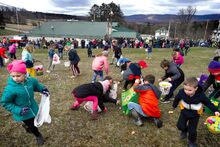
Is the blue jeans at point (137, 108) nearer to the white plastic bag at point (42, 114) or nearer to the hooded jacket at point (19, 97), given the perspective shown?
the white plastic bag at point (42, 114)

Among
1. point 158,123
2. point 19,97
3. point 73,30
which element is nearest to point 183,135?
point 158,123

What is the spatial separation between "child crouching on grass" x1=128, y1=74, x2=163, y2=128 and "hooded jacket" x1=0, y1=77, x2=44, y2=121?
7.41ft

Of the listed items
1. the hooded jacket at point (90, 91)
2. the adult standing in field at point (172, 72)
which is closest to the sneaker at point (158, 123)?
the adult standing in field at point (172, 72)

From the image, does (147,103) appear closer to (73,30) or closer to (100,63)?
(100,63)

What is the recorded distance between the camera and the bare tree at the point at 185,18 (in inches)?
2057

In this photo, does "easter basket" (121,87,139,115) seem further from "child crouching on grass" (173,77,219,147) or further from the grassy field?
"child crouching on grass" (173,77,219,147)

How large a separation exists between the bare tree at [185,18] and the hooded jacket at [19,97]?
5662 centimetres

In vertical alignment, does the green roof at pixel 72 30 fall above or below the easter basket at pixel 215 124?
above

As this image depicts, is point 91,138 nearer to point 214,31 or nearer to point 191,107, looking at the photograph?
point 191,107

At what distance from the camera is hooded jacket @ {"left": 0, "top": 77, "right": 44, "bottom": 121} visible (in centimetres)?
316

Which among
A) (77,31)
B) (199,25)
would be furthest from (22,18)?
(199,25)

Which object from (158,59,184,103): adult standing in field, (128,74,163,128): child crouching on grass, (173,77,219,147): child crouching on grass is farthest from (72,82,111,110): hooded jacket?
(173,77,219,147): child crouching on grass

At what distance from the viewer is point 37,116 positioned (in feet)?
11.6

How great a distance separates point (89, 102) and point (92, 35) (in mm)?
38194
